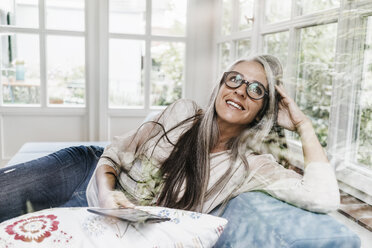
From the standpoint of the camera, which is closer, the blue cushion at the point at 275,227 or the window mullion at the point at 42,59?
the blue cushion at the point at 275,227

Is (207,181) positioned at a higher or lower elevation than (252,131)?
A: lower

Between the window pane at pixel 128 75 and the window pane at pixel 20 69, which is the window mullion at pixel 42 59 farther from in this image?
the window pane at pixel 128 75

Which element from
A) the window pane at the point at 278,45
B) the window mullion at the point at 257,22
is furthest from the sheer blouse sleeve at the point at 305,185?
the window mullion at the point at 257,22

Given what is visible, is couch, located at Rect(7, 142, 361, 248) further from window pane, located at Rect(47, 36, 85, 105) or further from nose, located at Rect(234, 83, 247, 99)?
window pane, located at Rect(47, 36, 85, 105)

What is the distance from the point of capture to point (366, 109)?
49 centimetres

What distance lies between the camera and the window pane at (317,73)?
585 millimetres

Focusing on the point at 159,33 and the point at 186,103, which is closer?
the point at 186,103

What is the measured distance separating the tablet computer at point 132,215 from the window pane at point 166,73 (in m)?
0.39

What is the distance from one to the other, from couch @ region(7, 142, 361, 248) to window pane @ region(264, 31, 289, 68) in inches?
12.1

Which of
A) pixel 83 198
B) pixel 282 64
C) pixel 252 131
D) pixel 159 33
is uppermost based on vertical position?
pixel 159 33

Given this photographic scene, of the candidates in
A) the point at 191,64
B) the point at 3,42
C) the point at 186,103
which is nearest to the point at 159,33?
the point at 191,64

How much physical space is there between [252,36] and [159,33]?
0.30 meters

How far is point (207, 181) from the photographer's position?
658mm

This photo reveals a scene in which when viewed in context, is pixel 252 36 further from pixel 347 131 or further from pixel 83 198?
pixel 83 198
